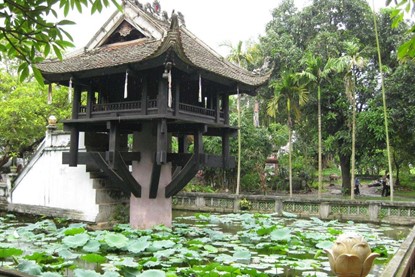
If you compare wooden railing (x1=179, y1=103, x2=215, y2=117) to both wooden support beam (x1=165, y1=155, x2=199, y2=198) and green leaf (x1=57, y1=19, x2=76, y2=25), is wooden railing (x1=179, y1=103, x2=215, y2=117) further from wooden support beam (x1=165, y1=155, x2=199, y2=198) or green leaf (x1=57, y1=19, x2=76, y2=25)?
green leaf (x1=57, y1=19, x2=76, y2=25)

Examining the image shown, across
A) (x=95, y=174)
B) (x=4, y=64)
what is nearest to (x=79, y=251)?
(x=95, y=174)

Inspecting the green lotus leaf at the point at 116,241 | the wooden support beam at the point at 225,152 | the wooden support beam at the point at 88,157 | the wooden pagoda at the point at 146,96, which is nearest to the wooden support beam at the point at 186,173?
the wooden pagoda at the point at 146,96

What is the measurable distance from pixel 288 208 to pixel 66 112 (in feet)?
34.6

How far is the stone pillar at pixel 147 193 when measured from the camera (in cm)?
1124

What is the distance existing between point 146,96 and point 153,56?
126 cm

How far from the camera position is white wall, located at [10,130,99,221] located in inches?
499

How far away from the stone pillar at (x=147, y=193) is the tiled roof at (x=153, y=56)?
2.06 m

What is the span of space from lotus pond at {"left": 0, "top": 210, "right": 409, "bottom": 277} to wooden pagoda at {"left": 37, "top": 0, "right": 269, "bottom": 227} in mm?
1630

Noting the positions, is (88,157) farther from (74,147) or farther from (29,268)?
(29,268)

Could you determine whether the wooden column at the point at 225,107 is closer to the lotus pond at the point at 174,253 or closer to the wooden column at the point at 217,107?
the wooden column at the point at 217,107

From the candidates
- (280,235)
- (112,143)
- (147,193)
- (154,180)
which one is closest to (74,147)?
(112,143)

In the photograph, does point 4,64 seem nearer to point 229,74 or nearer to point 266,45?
point 266,45

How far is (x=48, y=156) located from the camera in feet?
45.8

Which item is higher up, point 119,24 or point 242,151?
point 119,24
